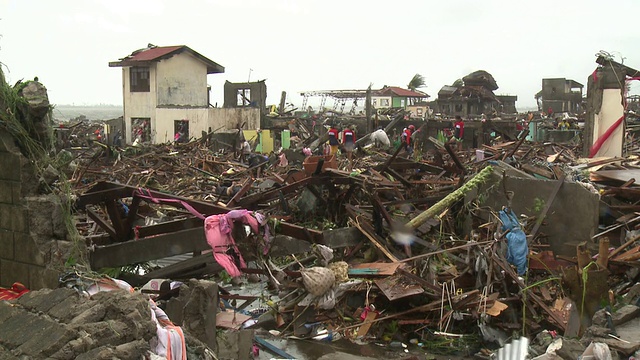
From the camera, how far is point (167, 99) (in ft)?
123

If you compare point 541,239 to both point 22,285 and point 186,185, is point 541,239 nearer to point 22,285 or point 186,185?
point 22,285

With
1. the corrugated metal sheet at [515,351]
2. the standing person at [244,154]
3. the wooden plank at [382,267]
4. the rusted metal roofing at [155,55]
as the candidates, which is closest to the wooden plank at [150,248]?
the wooden plank at [382,267]

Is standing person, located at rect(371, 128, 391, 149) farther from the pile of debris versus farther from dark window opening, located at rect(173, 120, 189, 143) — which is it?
dark window opening, located at rect(173, 120, 189, 143)

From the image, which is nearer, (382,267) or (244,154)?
(382,267)

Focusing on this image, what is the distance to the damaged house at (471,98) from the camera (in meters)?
52.1

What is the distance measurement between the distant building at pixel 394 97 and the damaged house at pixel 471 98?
894 centimetres

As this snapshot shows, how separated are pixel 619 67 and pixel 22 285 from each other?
A: 1729cm

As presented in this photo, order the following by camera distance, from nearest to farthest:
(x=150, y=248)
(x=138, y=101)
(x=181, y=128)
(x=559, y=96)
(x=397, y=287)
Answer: (x=150, y=248), (x=397, y=287), (x=181, y=128), (x=138, y=101), (x=559, y=96)

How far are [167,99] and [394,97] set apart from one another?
31.6m

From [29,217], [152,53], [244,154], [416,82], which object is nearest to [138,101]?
[152,53]

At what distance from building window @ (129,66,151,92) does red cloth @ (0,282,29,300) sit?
32076 millimetres

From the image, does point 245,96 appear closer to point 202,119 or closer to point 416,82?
point 202,119

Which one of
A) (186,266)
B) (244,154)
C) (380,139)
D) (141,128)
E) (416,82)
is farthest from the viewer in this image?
(416,82)

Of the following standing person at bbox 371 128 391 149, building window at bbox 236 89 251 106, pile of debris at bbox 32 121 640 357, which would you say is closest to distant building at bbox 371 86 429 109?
building window at bbox 236 89 251 106
